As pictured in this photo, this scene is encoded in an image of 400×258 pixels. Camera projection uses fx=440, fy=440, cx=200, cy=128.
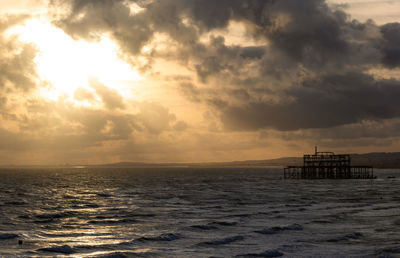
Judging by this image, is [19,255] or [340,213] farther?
[340,213]

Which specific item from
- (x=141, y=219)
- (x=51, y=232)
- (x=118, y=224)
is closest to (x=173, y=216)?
(x=141, y=219)

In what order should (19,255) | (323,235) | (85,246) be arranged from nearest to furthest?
(19,255)
(85,246)
(323,235)

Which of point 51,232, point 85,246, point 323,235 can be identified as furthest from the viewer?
point 51,232

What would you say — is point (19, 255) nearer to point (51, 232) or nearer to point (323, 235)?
point (51, 232)

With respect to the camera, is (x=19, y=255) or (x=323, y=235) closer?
(x=19, y=255)

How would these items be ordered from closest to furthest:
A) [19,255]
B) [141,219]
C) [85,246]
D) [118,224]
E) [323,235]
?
[19,255] < [85,246] < [323,235] < [118,224] < [141,219]

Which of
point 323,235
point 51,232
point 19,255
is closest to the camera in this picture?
point 19,255

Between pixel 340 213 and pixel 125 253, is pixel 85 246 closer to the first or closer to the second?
pixel 125 253

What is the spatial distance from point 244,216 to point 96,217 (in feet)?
39.7

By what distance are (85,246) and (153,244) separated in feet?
11.6

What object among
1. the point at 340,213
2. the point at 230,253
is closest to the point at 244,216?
the point at 340,213

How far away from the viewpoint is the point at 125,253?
21219mm

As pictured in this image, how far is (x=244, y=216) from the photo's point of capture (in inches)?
1377

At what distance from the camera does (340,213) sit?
118 feet
